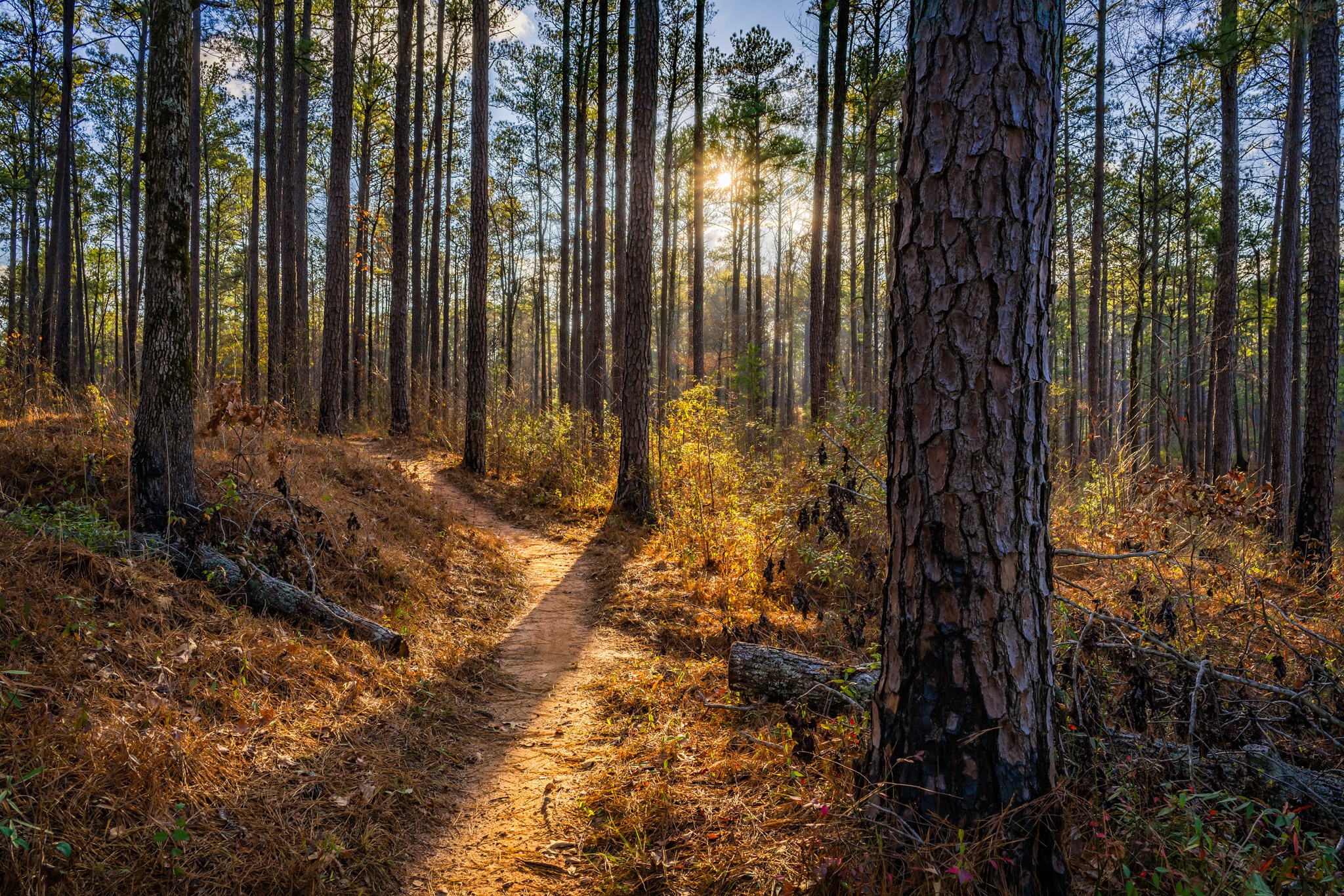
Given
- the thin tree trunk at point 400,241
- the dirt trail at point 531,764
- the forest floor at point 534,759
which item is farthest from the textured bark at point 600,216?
the dirt trail at point 531,764

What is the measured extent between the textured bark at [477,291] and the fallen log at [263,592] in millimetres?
5837

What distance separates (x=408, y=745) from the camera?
2.89 metres

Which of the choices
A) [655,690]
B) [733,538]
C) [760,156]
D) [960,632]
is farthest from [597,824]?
[760,156]

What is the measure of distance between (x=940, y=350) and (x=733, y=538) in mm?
4294

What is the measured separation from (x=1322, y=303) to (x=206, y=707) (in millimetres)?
11562

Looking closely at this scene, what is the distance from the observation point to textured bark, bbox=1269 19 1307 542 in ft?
28.9

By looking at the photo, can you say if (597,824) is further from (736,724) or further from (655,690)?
(655,690)

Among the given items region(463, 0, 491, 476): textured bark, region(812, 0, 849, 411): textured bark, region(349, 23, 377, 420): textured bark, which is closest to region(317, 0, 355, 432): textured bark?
region(463, 0, 491, 476): textured bark

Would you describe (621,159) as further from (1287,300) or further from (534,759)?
(1287,300)

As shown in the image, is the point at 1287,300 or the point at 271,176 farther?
the point at 271,176

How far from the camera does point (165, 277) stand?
12.0ft

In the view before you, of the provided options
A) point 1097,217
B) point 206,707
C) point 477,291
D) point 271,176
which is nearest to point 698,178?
point 477,291

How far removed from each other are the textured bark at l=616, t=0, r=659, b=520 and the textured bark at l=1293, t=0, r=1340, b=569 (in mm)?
7994

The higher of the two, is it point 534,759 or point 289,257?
point 289,257
